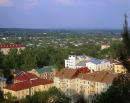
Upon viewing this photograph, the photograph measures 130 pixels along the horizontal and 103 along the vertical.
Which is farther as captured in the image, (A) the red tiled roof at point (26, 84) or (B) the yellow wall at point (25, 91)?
(A) the red tiled roof at point (26, 84)

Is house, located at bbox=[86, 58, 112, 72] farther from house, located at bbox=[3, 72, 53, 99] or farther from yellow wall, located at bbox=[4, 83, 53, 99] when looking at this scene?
yellow wall, located at bbox=[4, 83, 53, 99]

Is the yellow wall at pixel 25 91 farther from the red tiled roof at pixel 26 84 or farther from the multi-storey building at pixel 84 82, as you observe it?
the multi-storey building at pixel 84 82

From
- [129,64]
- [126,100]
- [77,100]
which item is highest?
[129,64]

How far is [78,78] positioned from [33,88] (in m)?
4.28

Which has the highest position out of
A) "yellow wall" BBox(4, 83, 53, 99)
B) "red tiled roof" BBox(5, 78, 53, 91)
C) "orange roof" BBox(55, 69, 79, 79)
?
"orange roof" BBox(55, 69, 79, 79)

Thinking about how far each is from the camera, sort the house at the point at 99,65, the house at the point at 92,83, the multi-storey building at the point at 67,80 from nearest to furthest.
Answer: the house at the point at 92,83 → the multi-storey building at the point at 67,80 → the house at the point at 99,65

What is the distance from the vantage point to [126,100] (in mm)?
8531

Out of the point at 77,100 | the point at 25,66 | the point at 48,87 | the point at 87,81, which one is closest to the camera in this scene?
the point at 77,100

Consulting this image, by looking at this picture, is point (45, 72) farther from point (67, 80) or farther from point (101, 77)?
point (101, 77)

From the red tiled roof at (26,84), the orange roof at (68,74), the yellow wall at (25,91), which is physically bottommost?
the yellow wall at (25,91)

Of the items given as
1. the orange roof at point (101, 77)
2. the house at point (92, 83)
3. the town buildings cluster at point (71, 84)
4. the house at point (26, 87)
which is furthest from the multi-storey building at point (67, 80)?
the orange roof at point (101, 77)

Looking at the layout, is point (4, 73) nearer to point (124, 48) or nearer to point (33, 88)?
point (33, 88)

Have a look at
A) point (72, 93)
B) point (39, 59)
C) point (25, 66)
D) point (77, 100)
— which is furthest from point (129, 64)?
point (39, 59)

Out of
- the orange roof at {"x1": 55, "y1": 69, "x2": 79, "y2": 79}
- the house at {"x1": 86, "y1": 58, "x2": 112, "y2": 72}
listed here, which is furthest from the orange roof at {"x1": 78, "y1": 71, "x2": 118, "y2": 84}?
the house at {"x1": 86, "y1": 58, "x2": 112, "y2": 72}
